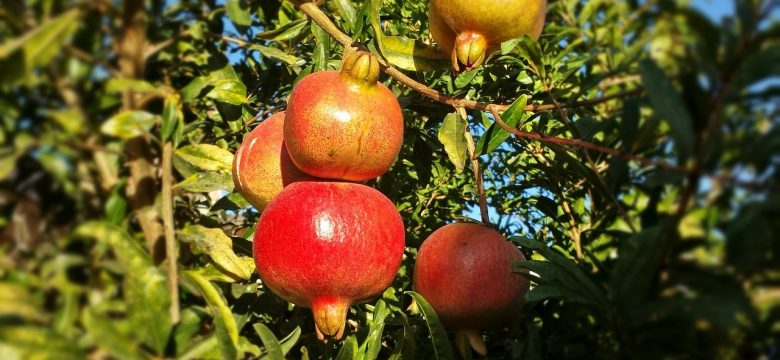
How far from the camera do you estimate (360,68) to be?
0.86 m

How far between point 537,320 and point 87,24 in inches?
34.0

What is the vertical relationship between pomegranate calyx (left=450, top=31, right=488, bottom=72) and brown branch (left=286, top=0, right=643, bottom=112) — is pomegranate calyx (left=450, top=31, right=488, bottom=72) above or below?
above

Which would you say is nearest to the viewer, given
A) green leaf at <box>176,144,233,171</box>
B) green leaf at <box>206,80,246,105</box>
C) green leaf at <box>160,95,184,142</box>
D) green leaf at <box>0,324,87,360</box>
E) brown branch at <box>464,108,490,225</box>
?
green leaf at <box>0,324,87,360</box>

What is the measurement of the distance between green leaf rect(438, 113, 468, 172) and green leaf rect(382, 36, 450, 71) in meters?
0.11

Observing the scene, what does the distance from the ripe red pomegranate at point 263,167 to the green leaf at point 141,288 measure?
17.6 inches

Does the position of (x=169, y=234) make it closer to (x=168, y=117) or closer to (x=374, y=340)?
(x=168, y=117)

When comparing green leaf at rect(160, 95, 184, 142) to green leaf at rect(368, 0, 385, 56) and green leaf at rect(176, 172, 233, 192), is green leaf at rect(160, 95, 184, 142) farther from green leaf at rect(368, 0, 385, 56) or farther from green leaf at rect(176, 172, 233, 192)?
green leaf at rect(368, 0, 385, 56)

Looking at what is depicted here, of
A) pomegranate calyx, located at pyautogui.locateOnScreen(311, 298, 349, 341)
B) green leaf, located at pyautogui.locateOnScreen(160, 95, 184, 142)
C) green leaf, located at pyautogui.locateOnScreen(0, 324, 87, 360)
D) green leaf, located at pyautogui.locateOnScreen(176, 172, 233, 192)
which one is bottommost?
pomegranate calyx, located at pyautogui.locateOnScreen(311, 298, 349, 341)

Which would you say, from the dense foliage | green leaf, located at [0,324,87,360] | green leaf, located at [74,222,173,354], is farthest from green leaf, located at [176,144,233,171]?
green leaf, located at [0,324,87,360]

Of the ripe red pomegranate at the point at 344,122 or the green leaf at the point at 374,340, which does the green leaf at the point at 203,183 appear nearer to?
the ripe red pomegranate at the point at 344,122

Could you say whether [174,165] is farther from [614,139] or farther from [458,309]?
[614,139]

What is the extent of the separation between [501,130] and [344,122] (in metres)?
0.24

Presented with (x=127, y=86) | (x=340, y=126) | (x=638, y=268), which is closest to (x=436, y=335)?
(x=340, y=126)

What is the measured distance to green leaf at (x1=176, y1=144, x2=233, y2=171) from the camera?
2.61ft
